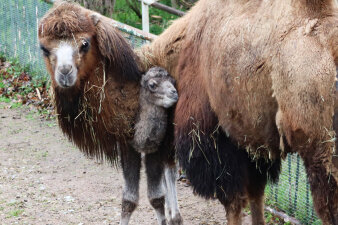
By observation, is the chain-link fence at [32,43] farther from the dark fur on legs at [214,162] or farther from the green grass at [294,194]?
the dark fur on legs at [214,162]

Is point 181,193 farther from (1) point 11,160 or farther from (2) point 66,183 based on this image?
(1) point 11,160

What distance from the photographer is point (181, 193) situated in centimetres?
673

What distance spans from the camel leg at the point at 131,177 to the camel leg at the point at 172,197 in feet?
2.35

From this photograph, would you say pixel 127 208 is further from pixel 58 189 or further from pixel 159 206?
pixel 58 189

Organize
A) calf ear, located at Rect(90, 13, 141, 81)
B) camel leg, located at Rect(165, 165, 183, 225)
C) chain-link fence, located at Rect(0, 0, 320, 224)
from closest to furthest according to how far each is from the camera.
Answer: calf ear, located at Rect(90, 13, 141, 81)
camel leg, located at Rect(165, 165, 183, 225)
chain-link fence, located at Rect(0, 0, 320, 224)

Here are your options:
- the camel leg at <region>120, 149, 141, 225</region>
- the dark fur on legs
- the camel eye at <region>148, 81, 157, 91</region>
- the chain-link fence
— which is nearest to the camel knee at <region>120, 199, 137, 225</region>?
the camel leg at <region>120, 149, 141, 225</region>

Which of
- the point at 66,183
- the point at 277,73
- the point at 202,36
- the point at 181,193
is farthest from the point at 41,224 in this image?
the point at 277,73

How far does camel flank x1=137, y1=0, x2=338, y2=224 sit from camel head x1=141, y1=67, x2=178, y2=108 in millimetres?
107

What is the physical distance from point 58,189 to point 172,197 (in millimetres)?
1709

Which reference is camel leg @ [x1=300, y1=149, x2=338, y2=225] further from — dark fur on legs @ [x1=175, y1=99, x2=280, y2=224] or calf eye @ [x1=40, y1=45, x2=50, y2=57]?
calf eye @ [x1=40, y1=45, x2=50, y2=57]

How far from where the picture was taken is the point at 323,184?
3.40 m

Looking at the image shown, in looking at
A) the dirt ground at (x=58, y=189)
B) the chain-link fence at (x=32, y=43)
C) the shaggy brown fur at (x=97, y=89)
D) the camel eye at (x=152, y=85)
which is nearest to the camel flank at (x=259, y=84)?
the camel eye at (x=152, y=85)

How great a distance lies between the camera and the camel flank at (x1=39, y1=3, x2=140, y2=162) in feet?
14.3

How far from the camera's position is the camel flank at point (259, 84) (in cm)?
334
